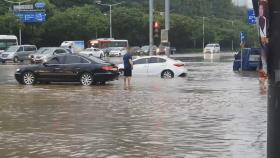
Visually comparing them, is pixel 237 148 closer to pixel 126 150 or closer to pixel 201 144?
A: pixel 201 144

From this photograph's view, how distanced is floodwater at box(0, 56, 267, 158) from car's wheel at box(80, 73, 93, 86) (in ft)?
13.0

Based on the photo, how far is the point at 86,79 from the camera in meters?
24.1

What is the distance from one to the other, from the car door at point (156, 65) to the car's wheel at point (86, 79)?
705cm

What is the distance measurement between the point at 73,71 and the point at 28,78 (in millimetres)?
2182

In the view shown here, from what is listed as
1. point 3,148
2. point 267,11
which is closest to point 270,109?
point 267,11

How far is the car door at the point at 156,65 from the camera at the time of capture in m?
30.5

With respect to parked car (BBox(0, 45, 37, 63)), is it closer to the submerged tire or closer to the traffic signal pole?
the submerged tire

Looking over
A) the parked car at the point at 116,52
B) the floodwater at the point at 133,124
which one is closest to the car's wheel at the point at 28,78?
the floodwater at the point at 133,124

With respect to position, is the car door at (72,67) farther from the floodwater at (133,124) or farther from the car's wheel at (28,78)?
the floodwater at (133,124)

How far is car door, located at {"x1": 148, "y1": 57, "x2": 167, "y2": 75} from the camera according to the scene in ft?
100

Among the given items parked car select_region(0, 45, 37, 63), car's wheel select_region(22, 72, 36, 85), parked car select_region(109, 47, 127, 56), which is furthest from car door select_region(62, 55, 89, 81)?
parked car select_region(109, 47, 127, 56)

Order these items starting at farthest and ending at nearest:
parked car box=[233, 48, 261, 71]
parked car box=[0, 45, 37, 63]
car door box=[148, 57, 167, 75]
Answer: parked car box=[0, 45, 37, 63] < parked car box=[233, 48, 261, 71] < car door box=[148, 57, 167, 75]

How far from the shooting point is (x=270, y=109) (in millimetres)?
4234

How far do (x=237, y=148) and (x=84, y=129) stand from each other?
11.5 ft
